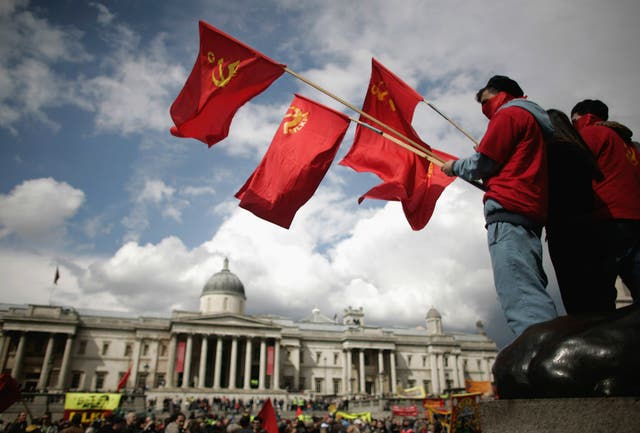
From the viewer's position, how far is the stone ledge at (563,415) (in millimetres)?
1647

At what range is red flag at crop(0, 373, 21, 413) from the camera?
35.2 ft

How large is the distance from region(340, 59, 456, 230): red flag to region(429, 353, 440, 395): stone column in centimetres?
7038

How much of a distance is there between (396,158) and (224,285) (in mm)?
59924

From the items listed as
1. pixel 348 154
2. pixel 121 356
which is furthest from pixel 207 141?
pixel 121 356

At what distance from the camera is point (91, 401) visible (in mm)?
20703

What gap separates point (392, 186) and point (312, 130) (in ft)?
5.36

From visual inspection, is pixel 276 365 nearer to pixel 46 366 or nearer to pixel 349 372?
pixel 349 372

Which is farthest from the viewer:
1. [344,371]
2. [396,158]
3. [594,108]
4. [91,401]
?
[344,371]

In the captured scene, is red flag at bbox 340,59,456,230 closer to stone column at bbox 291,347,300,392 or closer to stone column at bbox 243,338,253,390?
stone column at bbox 243,338,253,390

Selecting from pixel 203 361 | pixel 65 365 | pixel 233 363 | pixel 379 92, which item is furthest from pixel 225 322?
pixel 379 92

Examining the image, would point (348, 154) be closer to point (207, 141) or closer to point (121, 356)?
point (207, 141)

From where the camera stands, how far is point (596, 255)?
3.43m

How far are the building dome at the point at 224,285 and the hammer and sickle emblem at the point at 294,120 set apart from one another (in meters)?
58.7

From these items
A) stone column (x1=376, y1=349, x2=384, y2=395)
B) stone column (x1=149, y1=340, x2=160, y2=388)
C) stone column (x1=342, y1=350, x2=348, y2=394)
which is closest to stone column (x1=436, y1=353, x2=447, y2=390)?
stone column (x1=376, y1=349, x2=384, y2=395)
